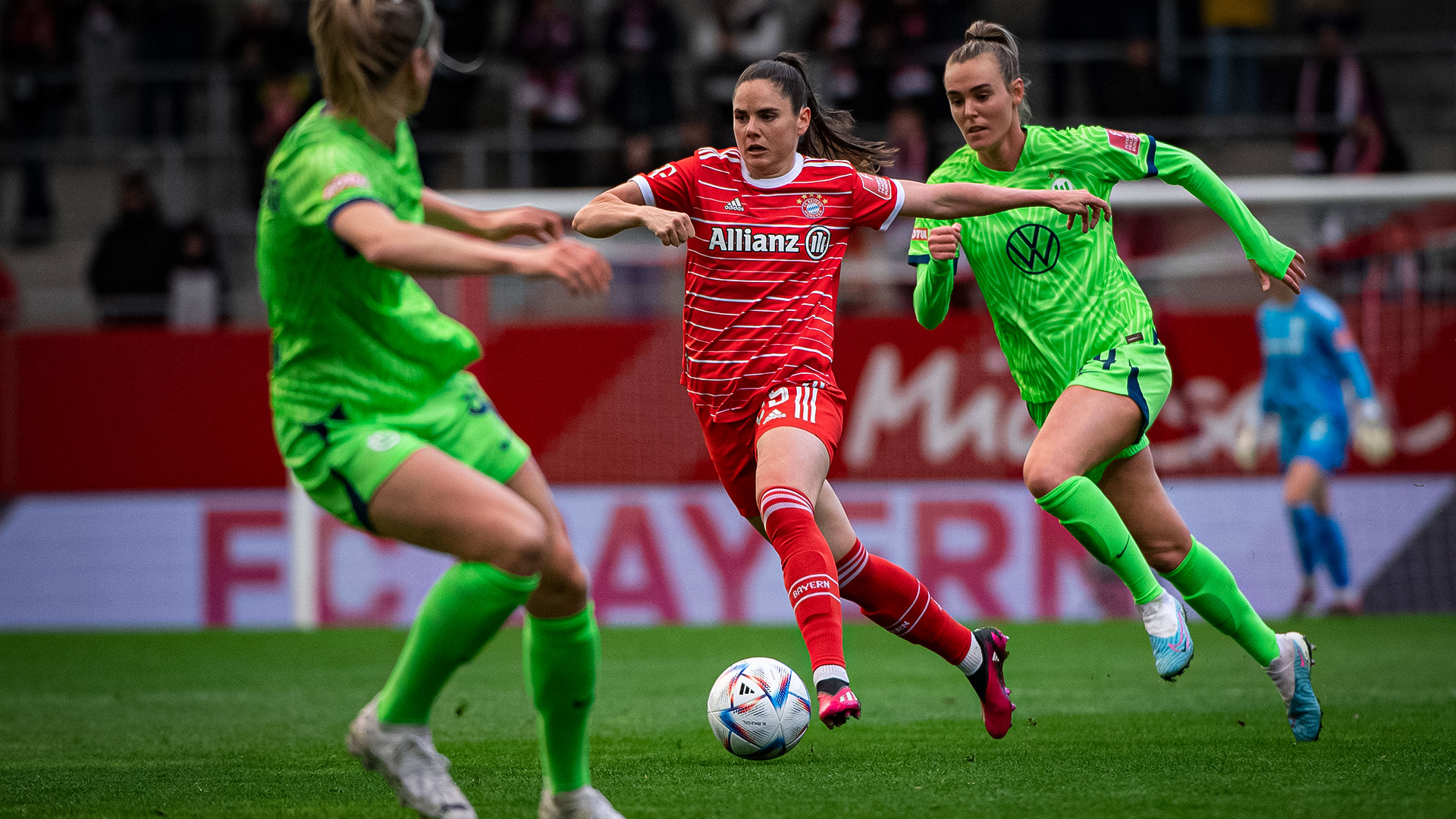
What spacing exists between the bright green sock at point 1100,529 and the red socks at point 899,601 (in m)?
0.51

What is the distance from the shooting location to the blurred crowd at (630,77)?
13469 millimetres

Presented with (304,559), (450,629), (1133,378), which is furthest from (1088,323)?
(304,559)

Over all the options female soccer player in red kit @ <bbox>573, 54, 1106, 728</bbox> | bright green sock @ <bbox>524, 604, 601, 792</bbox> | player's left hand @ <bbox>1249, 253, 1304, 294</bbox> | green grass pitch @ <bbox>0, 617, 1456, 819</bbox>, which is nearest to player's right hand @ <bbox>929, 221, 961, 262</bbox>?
female soccer player in red kit @ <bbox>573, 54, 1106, 728</bbox>

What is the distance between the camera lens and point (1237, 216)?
523cm

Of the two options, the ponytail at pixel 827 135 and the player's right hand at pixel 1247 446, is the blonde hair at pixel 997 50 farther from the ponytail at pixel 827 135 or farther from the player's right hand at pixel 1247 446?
the player's right hand at pixel 1247 446

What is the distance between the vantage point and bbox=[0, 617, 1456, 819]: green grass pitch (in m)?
4.07

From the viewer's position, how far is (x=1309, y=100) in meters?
13.6

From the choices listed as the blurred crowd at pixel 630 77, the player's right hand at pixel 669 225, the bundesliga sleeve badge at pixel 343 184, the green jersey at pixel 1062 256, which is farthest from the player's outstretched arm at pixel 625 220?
the blurred crowd at pixel 630 77

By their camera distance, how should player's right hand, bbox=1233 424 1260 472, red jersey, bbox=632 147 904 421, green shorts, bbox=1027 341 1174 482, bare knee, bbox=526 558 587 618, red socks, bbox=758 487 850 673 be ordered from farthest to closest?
player's right hand, bbox=1233 424 1260 472 → green shorts, bbox=1027 341 1174 482 → red jersey, bbox=632 147 904 421 → red socks, bbox=758 487 850 673 → bare knee, bbox=526 558 587 618

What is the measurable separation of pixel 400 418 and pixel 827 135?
2.39 metres

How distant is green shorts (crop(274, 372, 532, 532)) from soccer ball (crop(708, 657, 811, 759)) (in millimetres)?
1443

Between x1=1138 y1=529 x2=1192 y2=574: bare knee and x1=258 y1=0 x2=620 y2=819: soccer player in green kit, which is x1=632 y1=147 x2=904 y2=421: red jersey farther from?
x1=258 y1=0 x2=620 y2=819: soccer player in green kit

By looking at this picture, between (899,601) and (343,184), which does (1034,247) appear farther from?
(343,184)

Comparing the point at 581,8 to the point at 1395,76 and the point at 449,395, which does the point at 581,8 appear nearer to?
the point at 1395,76
